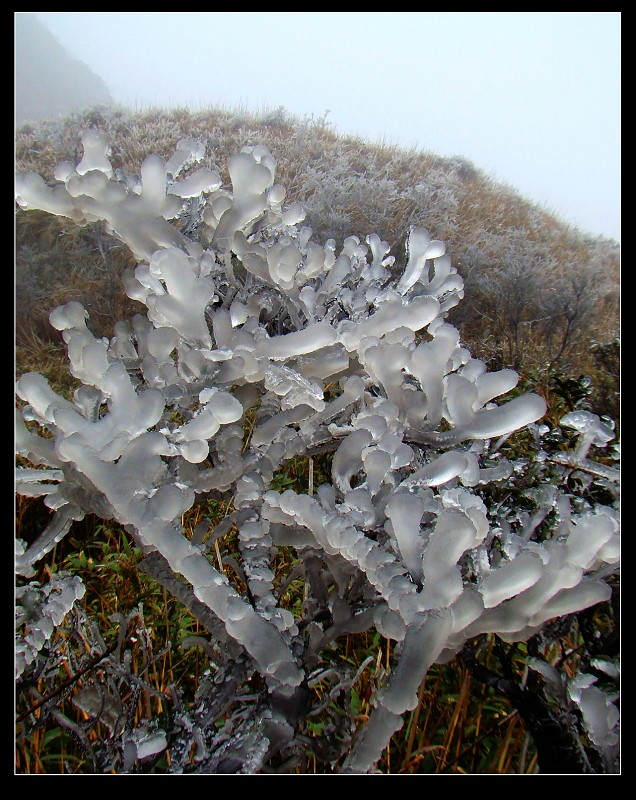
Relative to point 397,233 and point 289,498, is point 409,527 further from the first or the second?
point 397,233

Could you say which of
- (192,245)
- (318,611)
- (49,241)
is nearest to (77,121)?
(49,241)

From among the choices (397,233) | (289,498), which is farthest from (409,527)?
(397,233)

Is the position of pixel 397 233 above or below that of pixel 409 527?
below

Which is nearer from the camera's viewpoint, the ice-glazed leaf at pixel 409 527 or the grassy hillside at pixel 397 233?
the ice-glazed leaf at pixel 409 527

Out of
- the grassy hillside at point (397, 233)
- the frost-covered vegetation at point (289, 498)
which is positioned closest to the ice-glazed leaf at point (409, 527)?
the frost-covered vegetation at point (289, 498)

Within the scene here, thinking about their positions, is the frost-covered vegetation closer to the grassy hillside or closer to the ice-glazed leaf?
the ice-glazed leaf

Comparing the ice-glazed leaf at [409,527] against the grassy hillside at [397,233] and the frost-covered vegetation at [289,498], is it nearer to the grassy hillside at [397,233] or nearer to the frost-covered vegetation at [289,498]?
the frost-covered vegetation at [289,498]

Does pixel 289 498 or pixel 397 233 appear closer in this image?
pixel 289 498
